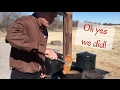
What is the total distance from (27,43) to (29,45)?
0.12 ft

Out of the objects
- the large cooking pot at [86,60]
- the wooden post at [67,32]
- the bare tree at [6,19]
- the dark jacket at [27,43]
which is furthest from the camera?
the bare tree at [6,19]

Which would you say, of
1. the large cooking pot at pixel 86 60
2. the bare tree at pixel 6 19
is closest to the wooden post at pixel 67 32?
the large cooking pot at pixel 86 60

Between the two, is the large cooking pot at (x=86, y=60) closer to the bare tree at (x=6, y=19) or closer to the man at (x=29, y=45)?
the man at (x=29, y=45)

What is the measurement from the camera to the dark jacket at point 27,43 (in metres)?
2.03

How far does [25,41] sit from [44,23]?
420 millimetres

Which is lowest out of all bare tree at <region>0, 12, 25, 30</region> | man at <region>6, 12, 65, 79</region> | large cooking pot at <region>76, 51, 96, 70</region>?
large cooking pot at <region>76, 51, 96, 70</region>

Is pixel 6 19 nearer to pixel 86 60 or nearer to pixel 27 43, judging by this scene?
pixel 86 60

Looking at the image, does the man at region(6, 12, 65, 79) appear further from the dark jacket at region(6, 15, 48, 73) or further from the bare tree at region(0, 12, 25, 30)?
the bare tree at region(0, 12, 25, 30)

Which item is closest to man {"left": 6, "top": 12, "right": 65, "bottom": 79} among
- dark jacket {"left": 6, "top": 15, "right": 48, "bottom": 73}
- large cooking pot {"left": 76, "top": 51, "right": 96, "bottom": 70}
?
dark jacket {"left": 6, "top": 15, "right": 48, "bottom": 73}

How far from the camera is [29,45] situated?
2.04 meters

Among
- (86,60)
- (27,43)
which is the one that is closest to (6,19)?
(86,60)

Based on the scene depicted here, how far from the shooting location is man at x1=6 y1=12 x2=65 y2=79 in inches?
81.5
